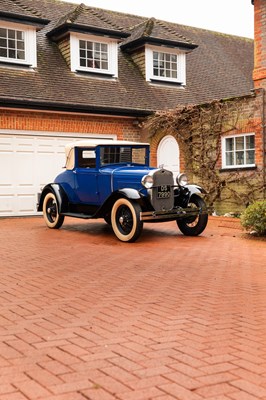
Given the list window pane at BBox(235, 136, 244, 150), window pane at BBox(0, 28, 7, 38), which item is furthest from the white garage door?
window pane at BBox(235, 136, 244, 150)

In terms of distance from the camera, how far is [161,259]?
7797 mm

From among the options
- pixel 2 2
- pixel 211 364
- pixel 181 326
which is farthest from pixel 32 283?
pixel 2 2

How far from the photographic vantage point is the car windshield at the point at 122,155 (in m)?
10.7

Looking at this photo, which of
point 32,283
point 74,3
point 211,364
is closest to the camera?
point 211,364

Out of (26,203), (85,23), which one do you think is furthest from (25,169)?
(85,23)

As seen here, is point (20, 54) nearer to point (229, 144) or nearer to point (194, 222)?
point (229, 144)

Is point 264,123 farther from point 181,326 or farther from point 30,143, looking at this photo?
point 181,326

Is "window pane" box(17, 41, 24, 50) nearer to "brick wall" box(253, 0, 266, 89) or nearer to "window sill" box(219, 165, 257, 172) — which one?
"brick wall" box(253, 0, 266, 89)

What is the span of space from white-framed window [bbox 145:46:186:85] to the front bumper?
965cm

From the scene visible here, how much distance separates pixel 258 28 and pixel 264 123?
250cm

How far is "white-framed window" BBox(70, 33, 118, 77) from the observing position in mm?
16905

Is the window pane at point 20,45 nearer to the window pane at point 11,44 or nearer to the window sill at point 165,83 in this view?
the window pane at point 11,44

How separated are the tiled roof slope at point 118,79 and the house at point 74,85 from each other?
0.13 ft

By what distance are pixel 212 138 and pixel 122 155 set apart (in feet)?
14.8
